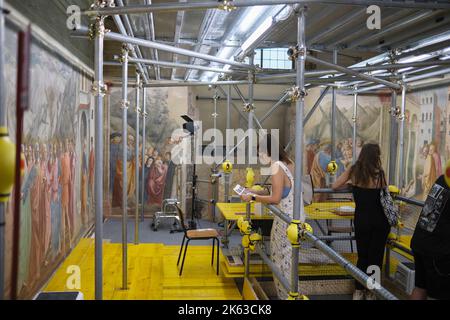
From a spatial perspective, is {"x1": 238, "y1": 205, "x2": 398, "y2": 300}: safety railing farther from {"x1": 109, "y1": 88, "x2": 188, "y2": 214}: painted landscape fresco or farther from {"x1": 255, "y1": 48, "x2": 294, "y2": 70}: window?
{"x1": 255, "y1": 48, "x2": 294, "y2": 70}: window

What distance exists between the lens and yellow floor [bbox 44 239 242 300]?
167 inches

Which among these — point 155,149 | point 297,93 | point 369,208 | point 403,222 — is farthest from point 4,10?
point 155,149

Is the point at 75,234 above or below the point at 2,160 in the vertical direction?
below

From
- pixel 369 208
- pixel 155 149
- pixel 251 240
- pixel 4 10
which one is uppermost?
pixel 4 10

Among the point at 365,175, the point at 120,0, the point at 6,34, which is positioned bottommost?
the point at 365,175

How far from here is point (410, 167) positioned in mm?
9164

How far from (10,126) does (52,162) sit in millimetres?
2892

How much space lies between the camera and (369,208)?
3.46 m

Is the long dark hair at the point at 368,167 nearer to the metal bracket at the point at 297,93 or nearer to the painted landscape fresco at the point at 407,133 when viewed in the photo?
the metal bracket at the point at 297,93

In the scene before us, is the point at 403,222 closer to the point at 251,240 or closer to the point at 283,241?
the point at 283,241

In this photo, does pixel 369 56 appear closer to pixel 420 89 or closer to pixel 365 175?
pixel 365 175

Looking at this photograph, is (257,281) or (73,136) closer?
(257,281)

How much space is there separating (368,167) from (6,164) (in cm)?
290
